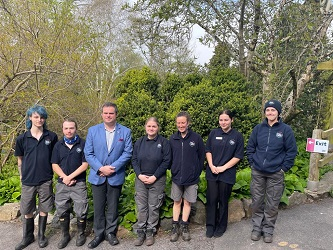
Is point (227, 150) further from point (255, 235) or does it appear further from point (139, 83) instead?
point (139, 83)

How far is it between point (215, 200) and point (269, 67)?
2.90 metres

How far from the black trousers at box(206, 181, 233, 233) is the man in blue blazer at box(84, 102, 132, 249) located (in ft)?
3.88

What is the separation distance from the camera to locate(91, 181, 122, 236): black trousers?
400 centimetres

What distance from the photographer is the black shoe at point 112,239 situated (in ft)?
13.2

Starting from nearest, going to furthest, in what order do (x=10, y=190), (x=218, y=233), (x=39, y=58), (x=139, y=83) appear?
(x=218, y=233)
(x=10, y=190)
(x=39, y=58)
(x=139, y=83)

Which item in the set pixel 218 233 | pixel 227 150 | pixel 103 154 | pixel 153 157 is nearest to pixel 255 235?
pixel 218 233

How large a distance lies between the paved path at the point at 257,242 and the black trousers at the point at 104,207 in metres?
0.21

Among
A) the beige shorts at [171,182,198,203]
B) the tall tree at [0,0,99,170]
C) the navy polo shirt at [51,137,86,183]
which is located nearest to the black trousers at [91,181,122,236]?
the navy polo shirt at [51,137,86,183]

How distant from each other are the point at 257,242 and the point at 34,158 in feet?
10.0

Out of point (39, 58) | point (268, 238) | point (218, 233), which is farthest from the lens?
point (39, 58)

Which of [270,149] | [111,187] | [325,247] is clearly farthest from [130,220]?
[325,247]

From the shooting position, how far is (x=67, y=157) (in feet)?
13.0

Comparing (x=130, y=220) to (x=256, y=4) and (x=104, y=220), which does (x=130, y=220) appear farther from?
(x=256, y=4)

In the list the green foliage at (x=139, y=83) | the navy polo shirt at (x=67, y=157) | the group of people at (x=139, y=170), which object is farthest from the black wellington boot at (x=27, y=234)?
the green foliage at (x=139, y=83)
